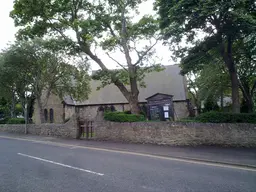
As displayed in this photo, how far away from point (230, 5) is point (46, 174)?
39.9ft

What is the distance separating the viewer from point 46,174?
6.54m

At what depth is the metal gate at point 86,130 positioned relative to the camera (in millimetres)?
15945

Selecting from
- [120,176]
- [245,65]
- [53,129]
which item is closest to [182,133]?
[120,176]

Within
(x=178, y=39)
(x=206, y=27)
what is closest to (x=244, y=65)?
(x=206, y=27)

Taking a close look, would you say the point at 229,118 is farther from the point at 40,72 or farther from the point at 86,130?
the point at 40,72

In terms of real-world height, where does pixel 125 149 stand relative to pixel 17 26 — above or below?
below

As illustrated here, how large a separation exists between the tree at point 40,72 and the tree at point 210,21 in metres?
13.4

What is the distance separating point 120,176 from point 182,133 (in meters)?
7.09

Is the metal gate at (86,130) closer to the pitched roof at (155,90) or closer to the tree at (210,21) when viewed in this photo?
the tree at (210,21)

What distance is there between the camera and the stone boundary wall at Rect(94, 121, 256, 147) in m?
10.9

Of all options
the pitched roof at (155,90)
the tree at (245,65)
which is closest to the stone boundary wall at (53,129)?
the pitched roof at (155,90)

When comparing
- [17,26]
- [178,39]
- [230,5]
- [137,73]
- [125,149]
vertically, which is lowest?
[125,149]

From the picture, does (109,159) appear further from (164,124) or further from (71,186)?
(164,124)

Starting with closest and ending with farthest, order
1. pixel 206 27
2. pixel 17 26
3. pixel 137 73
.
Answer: pixel 206 27
pixel 17 26
pixel 137 73
